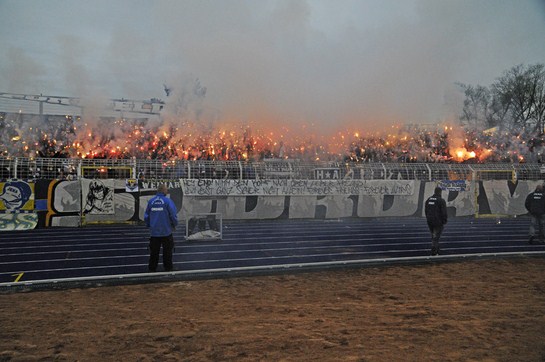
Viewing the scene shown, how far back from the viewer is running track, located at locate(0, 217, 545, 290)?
850 cm

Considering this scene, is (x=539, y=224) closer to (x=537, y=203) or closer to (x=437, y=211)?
(x=537, y=203)

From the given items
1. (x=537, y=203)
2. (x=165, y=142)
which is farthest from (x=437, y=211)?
(x=165, y=142)

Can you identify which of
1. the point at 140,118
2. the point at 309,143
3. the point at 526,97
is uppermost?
the point at 526,97

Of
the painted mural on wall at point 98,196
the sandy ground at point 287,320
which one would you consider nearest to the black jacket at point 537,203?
the sandy ground at point 287,320

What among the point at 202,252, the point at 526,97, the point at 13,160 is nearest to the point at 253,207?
the point at 202,252

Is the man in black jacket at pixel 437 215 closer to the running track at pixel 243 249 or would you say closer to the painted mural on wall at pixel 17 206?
the running track at pixel 243 249

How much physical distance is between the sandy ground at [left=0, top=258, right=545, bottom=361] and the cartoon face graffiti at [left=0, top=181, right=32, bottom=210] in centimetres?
1078

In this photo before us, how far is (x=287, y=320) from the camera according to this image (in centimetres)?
558

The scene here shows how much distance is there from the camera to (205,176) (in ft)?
58.5

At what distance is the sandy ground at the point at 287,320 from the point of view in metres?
4.52

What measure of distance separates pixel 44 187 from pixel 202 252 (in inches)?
374

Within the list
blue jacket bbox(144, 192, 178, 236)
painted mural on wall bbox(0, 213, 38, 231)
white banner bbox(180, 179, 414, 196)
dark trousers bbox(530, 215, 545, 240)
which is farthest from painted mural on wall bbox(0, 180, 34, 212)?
dark trousers bbox(530, 215, 545, 240)

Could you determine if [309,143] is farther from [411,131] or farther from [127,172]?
[127,172]

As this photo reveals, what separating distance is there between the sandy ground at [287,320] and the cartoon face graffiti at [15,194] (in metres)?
10.8
